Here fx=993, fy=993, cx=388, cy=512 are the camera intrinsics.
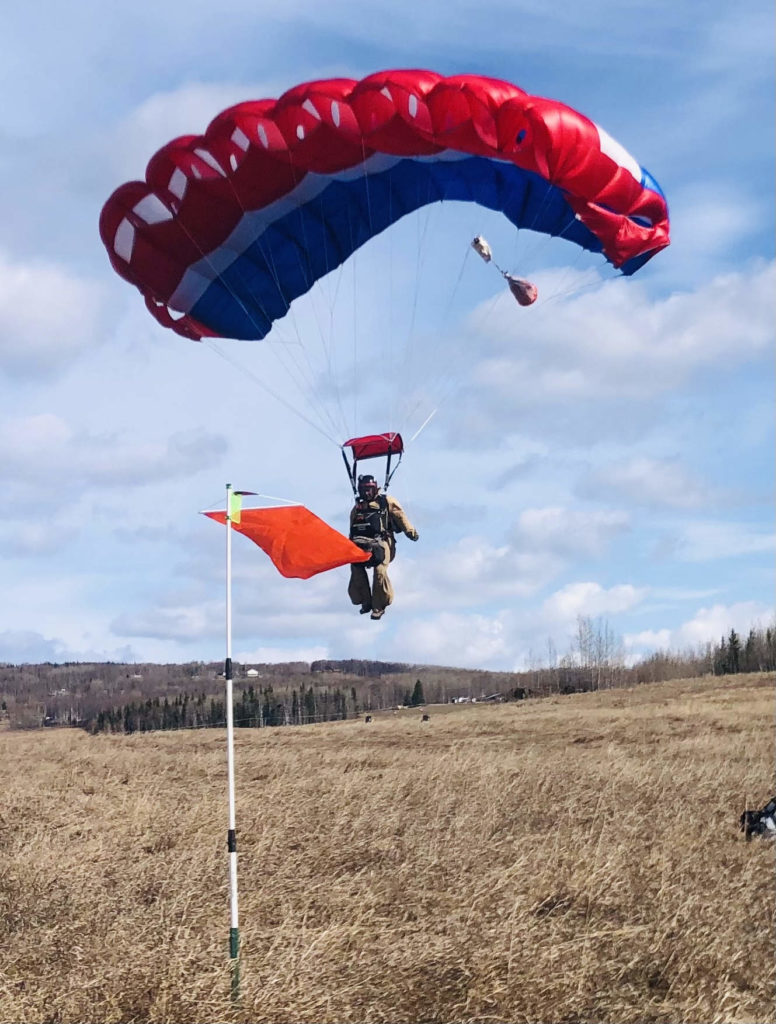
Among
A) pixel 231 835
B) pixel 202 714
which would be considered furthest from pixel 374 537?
pixel 202 714

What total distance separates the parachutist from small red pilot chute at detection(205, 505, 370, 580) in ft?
4.58

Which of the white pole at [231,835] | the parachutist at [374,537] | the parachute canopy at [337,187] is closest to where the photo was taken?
the white pole at [231,835]

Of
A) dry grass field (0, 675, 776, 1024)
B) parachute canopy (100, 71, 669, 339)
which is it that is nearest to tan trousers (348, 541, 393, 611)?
dry grass field (0, 675, 776, 1024)

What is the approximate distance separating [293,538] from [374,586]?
224 centimetres

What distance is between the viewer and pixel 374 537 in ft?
41.2

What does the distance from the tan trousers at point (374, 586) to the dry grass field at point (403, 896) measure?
9.00 ft

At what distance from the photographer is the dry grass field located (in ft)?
23.6

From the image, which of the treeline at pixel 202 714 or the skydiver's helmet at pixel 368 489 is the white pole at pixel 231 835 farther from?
the treeline at pixel 202 714

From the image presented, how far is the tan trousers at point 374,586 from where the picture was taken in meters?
12.6

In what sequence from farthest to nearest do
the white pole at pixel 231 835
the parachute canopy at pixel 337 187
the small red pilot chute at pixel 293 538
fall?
the parachute canopy at pixel 337 187
the small red pilot chute at pixel 293 538
the white pole at pixel 231 835

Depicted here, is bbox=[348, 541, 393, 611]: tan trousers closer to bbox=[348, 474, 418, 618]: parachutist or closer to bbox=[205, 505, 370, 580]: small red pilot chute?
bbox=[348, 474, 418, 618]: parachutist

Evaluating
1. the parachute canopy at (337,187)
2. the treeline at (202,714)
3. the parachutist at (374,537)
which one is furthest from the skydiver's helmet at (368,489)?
the treeline at (202,714)

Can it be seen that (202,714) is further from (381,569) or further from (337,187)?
(337,187)

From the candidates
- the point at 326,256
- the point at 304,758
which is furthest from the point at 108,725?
the point at 326,256
